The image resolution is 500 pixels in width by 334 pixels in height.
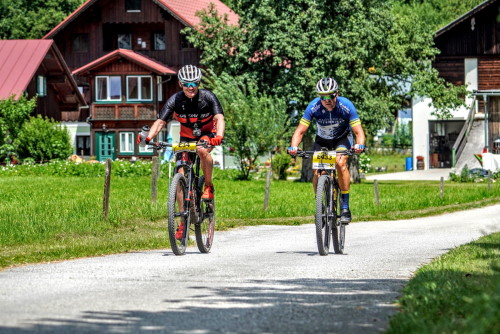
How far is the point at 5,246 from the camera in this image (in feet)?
51.1

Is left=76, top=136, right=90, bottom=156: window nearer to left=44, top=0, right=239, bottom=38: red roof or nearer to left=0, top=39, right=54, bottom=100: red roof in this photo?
left=44, top=0, right=239, bottom=38: red roof

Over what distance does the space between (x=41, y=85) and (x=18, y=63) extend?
8.86ft

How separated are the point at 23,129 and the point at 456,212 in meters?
28.8

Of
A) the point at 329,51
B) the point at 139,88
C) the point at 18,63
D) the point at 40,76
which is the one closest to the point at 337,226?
the point at 329,51

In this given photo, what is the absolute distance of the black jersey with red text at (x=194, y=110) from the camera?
541 inches

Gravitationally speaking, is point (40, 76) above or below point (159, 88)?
above

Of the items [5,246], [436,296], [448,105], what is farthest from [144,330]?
[448,105]

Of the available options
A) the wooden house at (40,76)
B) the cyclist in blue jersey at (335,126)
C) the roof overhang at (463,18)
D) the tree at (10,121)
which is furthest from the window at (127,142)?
the cyclist in blue jersey at (335,126)

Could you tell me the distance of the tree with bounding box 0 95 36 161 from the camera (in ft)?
173

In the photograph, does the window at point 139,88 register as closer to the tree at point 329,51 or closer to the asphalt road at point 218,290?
the tree at point 329,51

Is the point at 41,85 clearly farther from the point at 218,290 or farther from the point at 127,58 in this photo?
the point at 218,290

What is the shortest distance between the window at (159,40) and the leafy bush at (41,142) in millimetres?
17391

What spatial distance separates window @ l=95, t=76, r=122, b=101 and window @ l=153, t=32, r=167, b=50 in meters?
3.27

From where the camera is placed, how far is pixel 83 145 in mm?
72625
